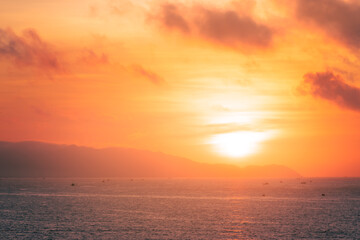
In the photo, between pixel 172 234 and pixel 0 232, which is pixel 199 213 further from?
pixel 0 232

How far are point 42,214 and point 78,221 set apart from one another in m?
22.4

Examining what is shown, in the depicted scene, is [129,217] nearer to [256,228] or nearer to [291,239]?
[256,228]

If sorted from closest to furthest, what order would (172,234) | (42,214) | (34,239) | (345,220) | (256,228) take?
→ (34,239) < (172,234) < (256,228) < (345,220) < (42,214)

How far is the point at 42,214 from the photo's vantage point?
123 metres

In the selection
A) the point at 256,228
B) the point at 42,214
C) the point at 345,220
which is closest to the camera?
the point at 256,228

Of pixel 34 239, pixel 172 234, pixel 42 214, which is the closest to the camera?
pixel 34 239

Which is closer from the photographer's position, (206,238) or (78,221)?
(206,238)

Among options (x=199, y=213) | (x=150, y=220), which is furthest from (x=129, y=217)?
(x=199, y=213)

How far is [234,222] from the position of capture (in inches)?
4193

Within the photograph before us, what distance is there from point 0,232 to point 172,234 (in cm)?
3687

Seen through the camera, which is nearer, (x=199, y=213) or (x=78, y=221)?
(x=78, y=221)

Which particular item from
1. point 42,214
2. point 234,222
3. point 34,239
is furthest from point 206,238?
point 42,214

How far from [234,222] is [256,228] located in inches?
425

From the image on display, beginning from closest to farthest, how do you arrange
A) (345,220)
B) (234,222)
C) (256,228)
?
(256,228) → (234,222) → (345,220)
